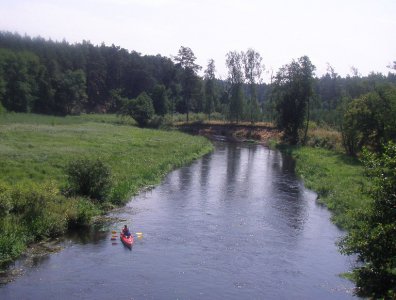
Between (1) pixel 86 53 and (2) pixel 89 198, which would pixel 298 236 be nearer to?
(2) pixel 89 198

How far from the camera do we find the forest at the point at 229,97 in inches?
664

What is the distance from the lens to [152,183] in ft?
140

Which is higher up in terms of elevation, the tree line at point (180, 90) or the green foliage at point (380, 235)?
the tree line at point (180, 90)

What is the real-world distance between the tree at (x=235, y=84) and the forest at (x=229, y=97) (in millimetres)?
250

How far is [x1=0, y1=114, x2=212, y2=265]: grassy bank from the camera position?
25.4 meters

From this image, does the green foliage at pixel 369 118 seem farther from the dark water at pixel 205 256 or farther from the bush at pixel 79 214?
the bush at pixel 79 214

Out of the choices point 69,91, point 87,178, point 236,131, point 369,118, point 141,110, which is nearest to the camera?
point 87,178

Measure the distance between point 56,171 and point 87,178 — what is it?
566 centimetres

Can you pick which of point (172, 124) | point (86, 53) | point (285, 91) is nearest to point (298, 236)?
point (285, 91)

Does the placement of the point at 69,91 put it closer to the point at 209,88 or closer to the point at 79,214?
the point at 209,88

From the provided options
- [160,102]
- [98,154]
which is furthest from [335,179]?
[160,102]

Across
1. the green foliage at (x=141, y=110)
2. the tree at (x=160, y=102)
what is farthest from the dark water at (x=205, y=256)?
the tree at (x=160, y=102)

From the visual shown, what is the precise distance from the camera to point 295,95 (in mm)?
81312

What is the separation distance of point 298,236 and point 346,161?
2957 centimetres
